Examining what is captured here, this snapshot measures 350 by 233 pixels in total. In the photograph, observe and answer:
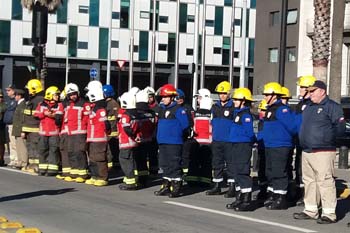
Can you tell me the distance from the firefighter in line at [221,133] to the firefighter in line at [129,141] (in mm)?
1580

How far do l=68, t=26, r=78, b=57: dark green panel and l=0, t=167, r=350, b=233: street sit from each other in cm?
4604

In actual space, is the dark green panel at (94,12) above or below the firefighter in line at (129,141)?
above

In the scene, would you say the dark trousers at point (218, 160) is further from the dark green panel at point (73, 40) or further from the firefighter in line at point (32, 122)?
the dark green panel at point (73, 40)

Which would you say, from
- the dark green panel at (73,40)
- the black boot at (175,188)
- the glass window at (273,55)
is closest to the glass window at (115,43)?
the dark green panel at (73,40)

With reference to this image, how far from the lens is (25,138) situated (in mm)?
16391

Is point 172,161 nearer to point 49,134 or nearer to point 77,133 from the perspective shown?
point 77,133

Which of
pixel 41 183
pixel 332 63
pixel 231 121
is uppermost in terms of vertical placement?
pixel 332 63

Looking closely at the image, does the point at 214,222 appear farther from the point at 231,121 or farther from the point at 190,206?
the point at 231,121

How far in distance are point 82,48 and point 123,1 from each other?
5776 millimetres

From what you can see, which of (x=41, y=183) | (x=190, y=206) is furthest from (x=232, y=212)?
(x=41, y=183)

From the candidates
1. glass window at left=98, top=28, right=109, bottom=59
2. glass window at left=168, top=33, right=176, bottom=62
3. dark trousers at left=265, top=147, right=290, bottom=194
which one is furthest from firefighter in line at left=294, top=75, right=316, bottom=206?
glass window at left=168, top=33, right=176, bottom=62

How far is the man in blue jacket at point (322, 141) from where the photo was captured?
9.91 meters

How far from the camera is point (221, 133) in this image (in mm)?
12742

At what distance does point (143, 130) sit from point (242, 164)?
10.2 feet
